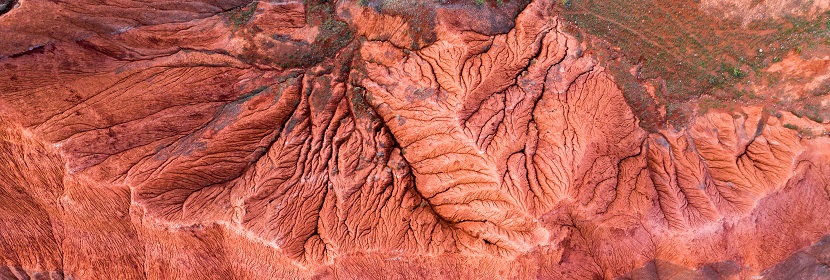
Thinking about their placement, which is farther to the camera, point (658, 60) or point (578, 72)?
point (658, 60)

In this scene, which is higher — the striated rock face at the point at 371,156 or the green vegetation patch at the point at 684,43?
the green vegetation patch at the point at 684,43

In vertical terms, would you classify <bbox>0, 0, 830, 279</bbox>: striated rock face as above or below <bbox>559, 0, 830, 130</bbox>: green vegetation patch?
below

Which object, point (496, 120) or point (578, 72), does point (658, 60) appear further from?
point (496, 120)

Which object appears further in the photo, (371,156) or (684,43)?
(684,43)

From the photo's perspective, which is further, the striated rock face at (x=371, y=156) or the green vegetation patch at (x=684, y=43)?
the green vegetation patch at (x=684, y=43)

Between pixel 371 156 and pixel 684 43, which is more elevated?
pixel 684 43

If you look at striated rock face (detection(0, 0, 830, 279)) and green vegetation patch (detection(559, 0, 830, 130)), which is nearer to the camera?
striated rock face (detection(0, 0, 830, 279))

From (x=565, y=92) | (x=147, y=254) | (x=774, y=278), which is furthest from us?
(x=565, y=92)

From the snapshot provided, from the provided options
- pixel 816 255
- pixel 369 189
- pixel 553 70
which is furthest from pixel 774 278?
pixel 369 189
